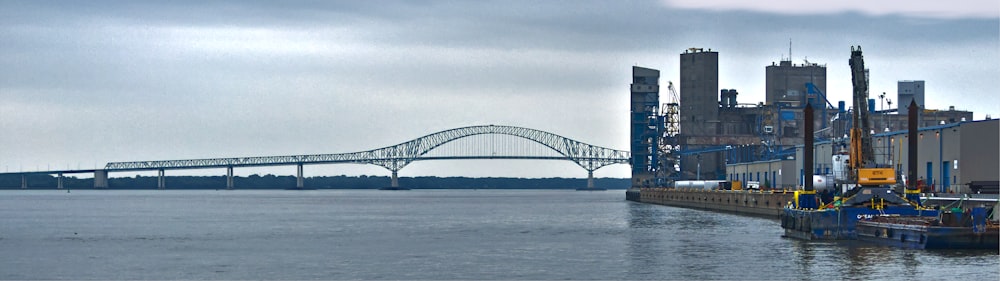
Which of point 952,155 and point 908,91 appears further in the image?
point 908,91

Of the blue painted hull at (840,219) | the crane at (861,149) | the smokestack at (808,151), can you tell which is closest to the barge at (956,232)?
the blue painted hull at (840,219)

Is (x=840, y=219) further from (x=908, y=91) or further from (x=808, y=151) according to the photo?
(x=908, y=91)

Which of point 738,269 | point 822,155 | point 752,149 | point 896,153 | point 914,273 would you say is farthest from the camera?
point 752,149

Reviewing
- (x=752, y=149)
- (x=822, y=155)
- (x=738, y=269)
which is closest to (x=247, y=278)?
(x=738, y=269)

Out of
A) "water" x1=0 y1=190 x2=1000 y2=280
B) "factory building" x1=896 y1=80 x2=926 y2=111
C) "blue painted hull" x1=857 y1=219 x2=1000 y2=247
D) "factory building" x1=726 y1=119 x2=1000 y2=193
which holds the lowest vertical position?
→ "water" x1=0 y1=190 x2=1000 y2=280

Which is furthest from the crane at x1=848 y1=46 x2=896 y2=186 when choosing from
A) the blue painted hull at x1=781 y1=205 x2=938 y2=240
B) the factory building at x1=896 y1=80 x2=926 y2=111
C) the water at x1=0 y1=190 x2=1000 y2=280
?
the factory building at x1=896 y1=80 x2=926 y2=111

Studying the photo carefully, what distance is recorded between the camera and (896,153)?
357 ft

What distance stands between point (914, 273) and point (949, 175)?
50543 mm

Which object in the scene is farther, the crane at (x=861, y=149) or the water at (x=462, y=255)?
the crane at (x=861, y=149)

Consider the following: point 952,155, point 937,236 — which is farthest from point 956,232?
point 952,155

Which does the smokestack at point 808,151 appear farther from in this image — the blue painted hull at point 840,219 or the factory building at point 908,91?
the factory building at point 908,91

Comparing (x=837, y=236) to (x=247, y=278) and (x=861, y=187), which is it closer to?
(x=861, y=187)

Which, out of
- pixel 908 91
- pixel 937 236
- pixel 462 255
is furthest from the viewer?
pixel 908 91

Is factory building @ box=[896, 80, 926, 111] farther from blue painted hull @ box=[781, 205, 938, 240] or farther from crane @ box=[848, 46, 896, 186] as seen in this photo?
blue painted hull @ box=[781, 205, 938, 240]
